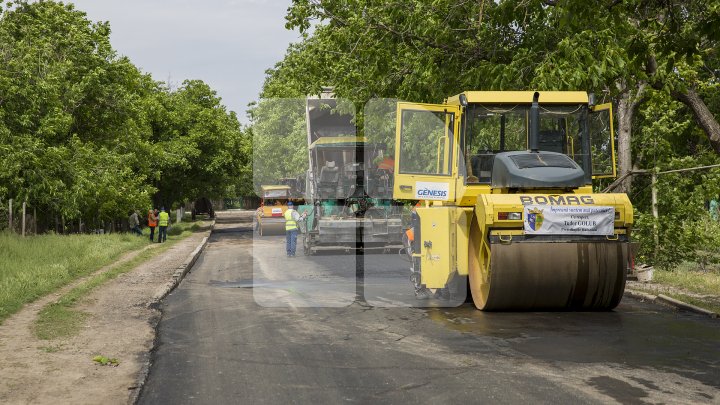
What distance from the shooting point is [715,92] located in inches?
870

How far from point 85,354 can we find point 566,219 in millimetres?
6176

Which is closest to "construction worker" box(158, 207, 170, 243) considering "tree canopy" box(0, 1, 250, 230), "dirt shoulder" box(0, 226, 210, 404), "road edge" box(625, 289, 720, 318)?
"tree canopy" box(0, 1, 250, 230)

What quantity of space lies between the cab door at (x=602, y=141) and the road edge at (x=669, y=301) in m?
2.24

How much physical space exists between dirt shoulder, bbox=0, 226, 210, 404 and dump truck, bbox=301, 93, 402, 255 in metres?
9.74

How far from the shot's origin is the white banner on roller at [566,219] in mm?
10898

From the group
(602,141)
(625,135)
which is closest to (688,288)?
(602,141)

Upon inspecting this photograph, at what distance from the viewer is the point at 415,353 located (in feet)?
28.8

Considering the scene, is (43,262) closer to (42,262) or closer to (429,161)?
(42,262)

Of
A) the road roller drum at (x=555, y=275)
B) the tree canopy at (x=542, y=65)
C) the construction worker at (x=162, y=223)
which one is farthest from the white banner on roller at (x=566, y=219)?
the construction worker at (x=162, y=223)

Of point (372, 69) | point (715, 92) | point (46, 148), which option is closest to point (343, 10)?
point (372, 69)

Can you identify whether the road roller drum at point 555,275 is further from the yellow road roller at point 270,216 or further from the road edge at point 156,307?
the yellow road roller at point 270,216

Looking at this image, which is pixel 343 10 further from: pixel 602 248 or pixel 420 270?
pixel 602 248

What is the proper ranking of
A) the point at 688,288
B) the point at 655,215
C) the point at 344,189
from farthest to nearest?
1. the point at 344,189
2. the point at 655,215
3. the point at 688,288

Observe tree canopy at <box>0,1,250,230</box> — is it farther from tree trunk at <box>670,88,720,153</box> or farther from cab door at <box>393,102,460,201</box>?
tree trunk at <box>670,88,720,153</box>
